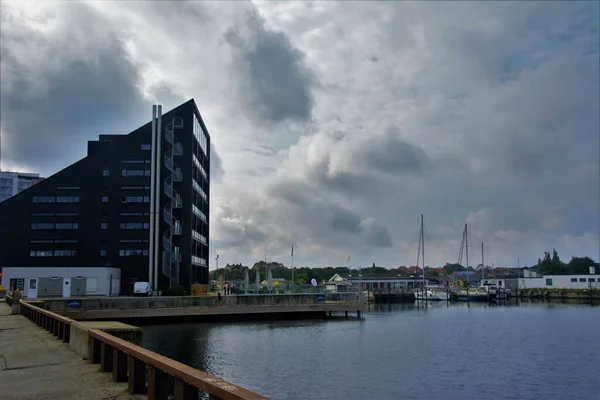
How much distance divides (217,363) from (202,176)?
66873mm

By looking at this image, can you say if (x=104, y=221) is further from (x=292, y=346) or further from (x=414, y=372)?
(x=414, y=372)

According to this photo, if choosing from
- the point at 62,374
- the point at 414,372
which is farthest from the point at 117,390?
the point at 414,372

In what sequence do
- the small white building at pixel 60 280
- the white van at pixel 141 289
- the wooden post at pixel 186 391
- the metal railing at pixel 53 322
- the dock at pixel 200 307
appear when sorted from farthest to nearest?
the white van at pixel 141 289, the small white building at pixel 60 280, the dock at pixel 200 307, the metal railing at pixel 53 322, the wooden post at pixel 186 391

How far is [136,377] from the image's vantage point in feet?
38.2

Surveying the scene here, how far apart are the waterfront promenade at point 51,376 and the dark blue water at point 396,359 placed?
10028mm

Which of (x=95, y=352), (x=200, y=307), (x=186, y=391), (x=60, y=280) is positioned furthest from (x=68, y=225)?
(x=186, y=391)

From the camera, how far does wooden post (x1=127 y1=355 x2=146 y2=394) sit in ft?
38.1

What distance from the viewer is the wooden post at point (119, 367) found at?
511 inches

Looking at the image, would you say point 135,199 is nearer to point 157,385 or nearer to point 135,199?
point 135,199

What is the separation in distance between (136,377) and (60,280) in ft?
213

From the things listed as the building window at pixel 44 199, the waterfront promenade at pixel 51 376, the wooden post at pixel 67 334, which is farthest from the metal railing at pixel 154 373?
the building window at pixel 44 199

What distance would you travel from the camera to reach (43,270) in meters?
72.7

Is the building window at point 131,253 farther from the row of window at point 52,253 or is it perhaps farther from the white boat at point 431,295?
the white boat at point 431,295

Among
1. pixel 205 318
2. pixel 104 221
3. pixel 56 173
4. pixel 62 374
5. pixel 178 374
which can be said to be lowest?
pixel 205 318
